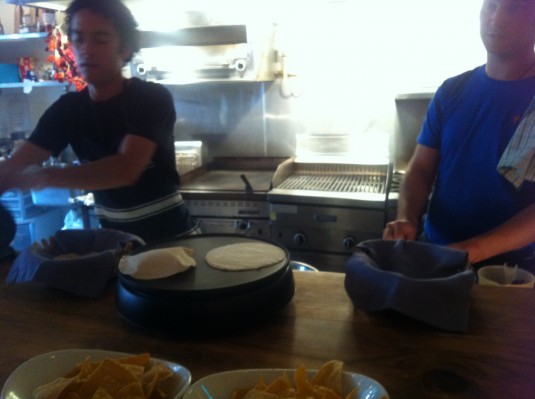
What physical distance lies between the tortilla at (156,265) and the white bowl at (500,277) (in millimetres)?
575

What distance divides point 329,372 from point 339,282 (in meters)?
0.39

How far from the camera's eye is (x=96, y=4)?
4.21 ft

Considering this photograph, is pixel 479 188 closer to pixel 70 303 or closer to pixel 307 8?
pixel 70 303

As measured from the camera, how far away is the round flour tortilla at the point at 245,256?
0.83 meters

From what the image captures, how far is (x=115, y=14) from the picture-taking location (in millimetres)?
1307

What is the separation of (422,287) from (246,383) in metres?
0.33

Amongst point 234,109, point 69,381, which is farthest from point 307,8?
point 69,381

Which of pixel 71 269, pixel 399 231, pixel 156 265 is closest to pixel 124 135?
pixel 71 269

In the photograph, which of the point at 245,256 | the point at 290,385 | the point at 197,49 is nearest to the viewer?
the point at 290,385

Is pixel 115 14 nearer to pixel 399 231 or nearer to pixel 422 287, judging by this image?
pixel 399 231

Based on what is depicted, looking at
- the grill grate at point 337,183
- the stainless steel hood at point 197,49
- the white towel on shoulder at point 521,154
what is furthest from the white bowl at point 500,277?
the stainless steel hood at point 197,49

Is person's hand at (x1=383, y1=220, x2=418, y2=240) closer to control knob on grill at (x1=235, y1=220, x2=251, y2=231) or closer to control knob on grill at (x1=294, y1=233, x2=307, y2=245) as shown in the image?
control knob on grill at (x1=294, y1=233, x2=307, y2=245)

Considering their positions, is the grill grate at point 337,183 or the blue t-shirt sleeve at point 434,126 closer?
the blue t-shirt sleeve at point 434,126

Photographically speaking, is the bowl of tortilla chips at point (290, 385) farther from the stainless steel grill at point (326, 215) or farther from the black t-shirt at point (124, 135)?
the stainless steel grill at point (326, 215)
